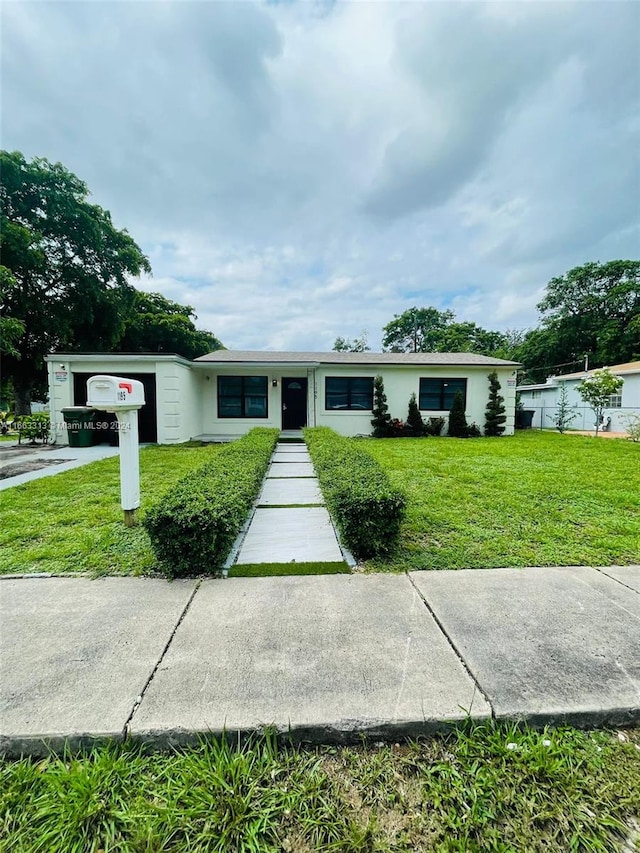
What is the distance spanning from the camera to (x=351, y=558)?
328cm

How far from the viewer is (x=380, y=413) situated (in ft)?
44.2

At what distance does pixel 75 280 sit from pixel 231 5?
1477 cm

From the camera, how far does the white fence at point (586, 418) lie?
56.5 ft

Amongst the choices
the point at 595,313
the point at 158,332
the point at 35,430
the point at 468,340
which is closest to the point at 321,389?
the point at 35,430

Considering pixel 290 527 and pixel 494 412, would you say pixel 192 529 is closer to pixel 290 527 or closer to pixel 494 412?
pixel 290 527

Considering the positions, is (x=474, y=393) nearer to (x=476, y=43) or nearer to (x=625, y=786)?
(x=476, y=43)

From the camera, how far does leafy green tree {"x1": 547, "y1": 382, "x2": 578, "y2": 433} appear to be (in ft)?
53.5

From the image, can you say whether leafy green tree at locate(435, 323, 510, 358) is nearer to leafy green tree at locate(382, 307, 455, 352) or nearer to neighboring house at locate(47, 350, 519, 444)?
leafy green tree at locate(382, 307, 455, 352)

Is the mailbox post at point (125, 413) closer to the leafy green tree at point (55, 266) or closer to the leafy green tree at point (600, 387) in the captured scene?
the leafy green tree at point (55, 266)

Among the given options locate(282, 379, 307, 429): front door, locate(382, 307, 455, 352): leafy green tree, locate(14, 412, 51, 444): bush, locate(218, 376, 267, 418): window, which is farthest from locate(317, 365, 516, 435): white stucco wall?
locate(382, 307, 455, 352): leafy green tree

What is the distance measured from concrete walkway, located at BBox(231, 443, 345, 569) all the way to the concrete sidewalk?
1.47 feet

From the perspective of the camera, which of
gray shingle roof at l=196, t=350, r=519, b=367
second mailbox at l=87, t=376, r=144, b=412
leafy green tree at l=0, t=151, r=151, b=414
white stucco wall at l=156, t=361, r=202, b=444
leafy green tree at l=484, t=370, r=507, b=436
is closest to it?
second mailbox at l=87, t=376, r=144, b=412

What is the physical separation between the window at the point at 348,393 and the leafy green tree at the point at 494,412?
15.0ft

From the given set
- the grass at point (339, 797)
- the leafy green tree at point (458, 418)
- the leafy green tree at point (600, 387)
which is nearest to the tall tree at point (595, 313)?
the leafy green tree at point (600, 387)
